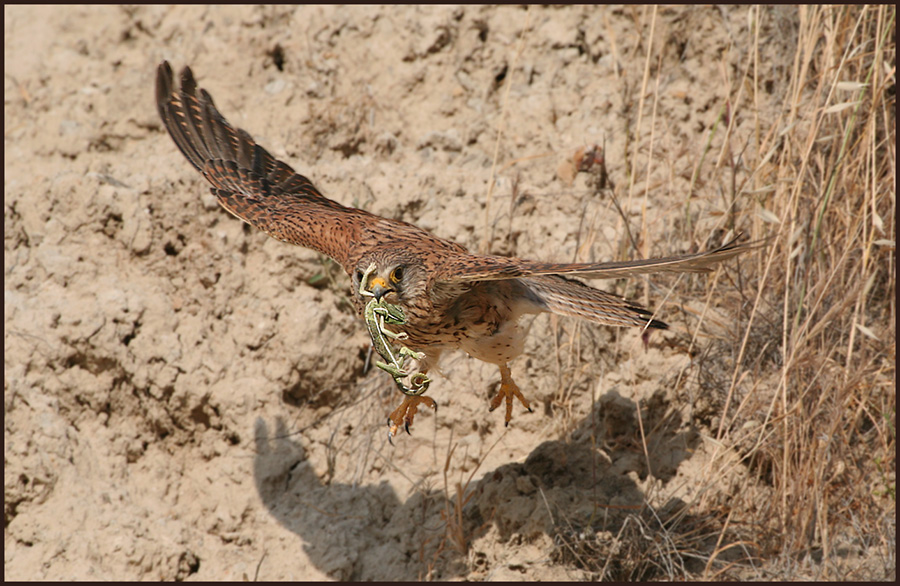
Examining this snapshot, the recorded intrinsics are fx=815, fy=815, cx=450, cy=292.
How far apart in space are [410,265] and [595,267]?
0.94m

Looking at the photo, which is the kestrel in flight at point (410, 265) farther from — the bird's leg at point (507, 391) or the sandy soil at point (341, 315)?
the sandy soil at point (341, 315)

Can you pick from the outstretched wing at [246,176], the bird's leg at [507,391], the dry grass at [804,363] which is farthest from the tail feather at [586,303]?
the outstretched wing at [246,176]

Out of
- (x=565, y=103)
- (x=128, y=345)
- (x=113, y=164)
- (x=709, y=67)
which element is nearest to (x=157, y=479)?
(x=128, y=345)

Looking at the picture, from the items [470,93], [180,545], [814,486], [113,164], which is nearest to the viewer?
[814,486]

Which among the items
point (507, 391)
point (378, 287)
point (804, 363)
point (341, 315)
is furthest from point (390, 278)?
point (804, 363)

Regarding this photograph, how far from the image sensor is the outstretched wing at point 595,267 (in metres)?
2.50

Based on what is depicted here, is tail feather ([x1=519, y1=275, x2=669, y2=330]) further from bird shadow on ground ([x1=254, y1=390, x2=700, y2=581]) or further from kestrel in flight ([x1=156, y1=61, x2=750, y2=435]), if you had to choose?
bird shadow on ground ([x1=254, y1=390, x2=700, y2=581])

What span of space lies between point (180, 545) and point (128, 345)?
110 cm

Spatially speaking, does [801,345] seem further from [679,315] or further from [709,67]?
[709,67]

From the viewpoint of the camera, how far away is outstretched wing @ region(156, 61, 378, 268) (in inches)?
153

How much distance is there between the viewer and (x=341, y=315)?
4.67 m

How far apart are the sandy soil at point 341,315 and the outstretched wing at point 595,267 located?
4.35ft

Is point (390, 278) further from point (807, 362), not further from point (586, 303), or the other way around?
point (807, 362)

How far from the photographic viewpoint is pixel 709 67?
4.97 meters
